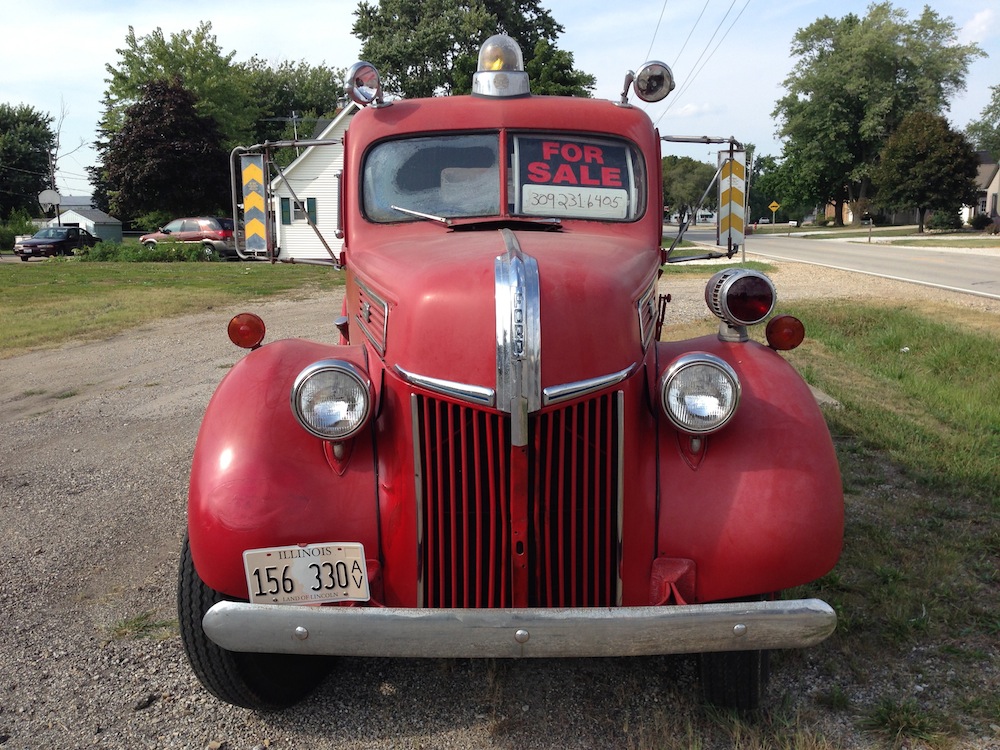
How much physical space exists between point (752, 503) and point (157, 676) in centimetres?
234

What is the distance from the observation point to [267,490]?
267 cm

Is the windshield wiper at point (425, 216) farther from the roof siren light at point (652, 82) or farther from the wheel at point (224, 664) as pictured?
the wheel at point (224, 664)

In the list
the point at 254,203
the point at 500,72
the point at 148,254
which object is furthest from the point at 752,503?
the point at 148,254

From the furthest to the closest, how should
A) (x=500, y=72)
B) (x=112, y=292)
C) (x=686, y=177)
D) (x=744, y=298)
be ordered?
(x=686, y=177), (x=112, y=292), (x=500, y=72), (x=744, y=298)

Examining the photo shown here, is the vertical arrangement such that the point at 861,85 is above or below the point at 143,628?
above

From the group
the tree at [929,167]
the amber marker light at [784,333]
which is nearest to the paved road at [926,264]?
the amber marker light at [784,333]

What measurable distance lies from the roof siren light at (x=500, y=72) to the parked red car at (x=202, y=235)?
89.6ft

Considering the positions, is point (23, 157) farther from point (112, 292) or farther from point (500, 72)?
point (500, 72)

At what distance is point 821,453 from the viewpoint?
281 cm

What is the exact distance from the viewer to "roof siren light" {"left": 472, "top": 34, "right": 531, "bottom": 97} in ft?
14.1

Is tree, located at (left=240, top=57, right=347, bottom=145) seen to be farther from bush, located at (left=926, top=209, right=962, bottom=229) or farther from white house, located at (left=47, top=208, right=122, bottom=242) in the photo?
bush, located at (left=926, top=209, right=962, bottom=229)

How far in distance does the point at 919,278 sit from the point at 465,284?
1784 cm

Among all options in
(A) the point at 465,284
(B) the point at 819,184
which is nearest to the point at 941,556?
(A) the point at 465,284

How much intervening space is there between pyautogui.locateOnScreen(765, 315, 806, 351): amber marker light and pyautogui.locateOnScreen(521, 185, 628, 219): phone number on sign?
3.33ft
